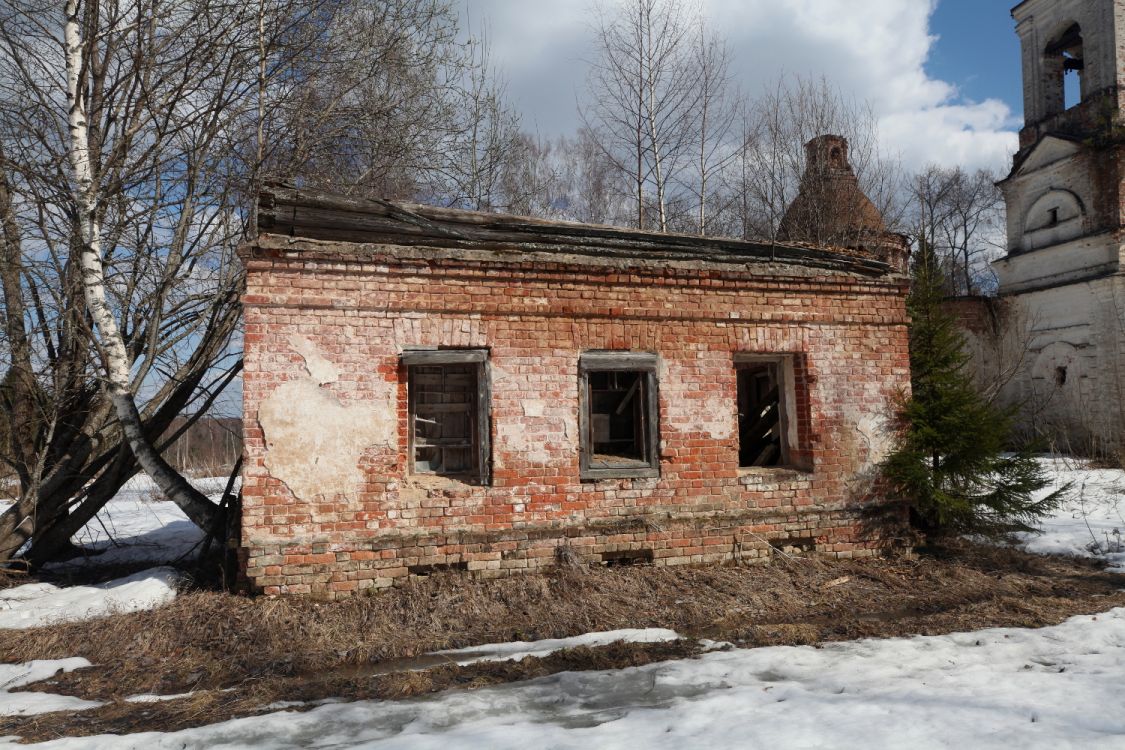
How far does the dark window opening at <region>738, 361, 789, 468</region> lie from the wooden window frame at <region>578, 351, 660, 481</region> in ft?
5.12

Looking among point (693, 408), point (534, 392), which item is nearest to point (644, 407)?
point (693, 408)

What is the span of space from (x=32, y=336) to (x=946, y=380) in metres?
9.71

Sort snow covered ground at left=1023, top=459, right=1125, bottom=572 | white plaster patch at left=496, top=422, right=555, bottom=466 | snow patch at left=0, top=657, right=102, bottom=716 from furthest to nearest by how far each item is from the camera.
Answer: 1. snow covered ground at left=1023, top=459, right=1125, bottom=572
2. white plaster patch at left=496, top=422, right=555, bottom=466
3. snow patch at left=0, top=657, right=102, bottom=716

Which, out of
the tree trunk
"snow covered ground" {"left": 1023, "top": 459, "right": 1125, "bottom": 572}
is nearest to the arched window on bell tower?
"snow covered ground" {"left": 1023, "top": 459, "right": 1125, "bottom": 572}

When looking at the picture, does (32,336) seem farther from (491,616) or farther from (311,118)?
(491,616)

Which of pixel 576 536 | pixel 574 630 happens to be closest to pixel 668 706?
pixel 574 630

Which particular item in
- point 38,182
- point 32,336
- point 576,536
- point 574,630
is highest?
point 38,182

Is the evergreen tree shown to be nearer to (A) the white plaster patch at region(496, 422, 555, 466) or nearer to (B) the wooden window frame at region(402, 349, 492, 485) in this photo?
(A) the white plaster patch at region(496, 422, 555, 466)

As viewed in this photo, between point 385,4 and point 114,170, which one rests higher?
point 385,4

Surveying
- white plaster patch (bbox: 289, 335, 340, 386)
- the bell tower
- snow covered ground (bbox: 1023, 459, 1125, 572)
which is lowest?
snow covered ground (bbox: 1023, 459, 1125, 572)

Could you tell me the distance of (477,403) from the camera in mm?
6250

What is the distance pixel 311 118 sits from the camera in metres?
8.76

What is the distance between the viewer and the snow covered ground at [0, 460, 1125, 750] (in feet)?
11.4

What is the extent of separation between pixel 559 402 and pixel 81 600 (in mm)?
4390
